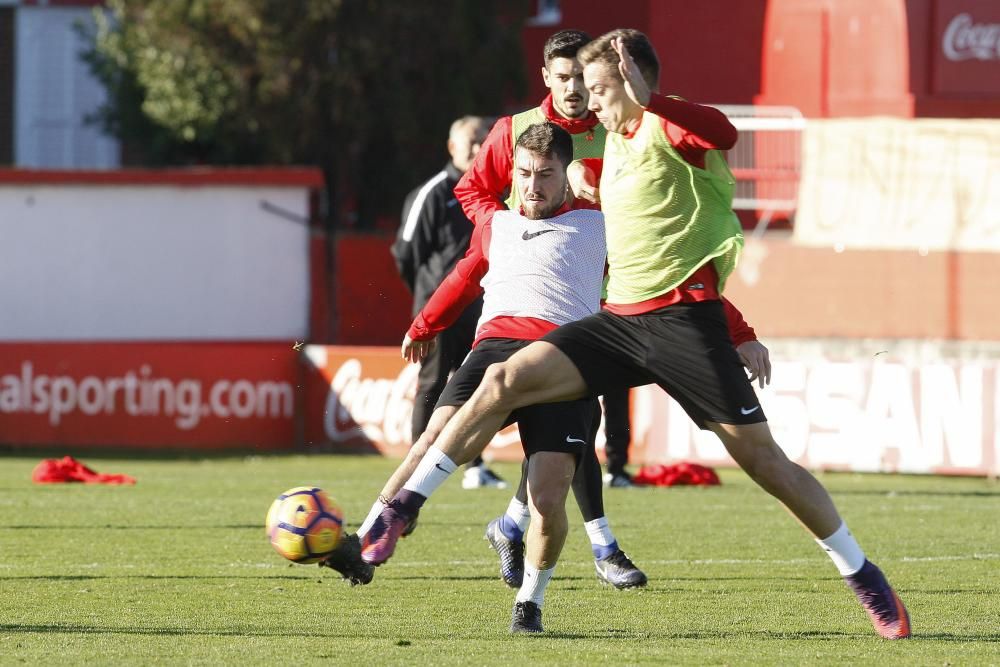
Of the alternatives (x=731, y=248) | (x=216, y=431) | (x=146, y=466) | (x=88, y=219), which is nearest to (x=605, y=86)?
(x=731, y=248)

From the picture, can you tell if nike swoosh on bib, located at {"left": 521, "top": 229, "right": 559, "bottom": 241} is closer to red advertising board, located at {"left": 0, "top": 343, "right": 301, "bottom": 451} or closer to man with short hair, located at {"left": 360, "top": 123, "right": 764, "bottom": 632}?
man with short hair, located at {"left": 360, "top": 123, "right": 764, "bottom": 632}

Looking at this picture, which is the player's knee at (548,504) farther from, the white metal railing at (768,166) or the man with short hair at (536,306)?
the white metal railing at (768,166)

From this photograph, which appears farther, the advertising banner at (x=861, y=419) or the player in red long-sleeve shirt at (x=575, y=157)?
the advertising banner at (x=861, y=419)

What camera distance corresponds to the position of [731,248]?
668 cm

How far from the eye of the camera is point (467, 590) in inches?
312

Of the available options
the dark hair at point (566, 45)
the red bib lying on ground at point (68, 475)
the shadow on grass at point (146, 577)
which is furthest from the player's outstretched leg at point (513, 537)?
the red bib lying on ground at point (68, 475)

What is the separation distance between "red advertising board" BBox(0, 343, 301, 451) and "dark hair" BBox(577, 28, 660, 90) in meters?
11.9

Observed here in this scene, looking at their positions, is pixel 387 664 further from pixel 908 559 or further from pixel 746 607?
pixel 908 559

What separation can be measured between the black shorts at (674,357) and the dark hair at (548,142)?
0.73 meters

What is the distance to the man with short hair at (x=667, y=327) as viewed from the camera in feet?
21.4

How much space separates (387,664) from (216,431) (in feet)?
40.5

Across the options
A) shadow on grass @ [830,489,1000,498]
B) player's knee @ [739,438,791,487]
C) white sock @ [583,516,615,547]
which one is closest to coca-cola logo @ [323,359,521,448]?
shadow on grass @ [830,489,1000,498]

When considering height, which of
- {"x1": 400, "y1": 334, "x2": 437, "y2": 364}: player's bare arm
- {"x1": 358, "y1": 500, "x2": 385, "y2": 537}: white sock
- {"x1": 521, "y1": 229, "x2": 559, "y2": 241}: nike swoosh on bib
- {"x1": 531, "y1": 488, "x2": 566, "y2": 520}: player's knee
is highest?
{"x1": 521, "y1": 229, "x2": 559, "y2": 241}: nike swoosh on bib

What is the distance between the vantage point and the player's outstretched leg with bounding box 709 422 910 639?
652cm
